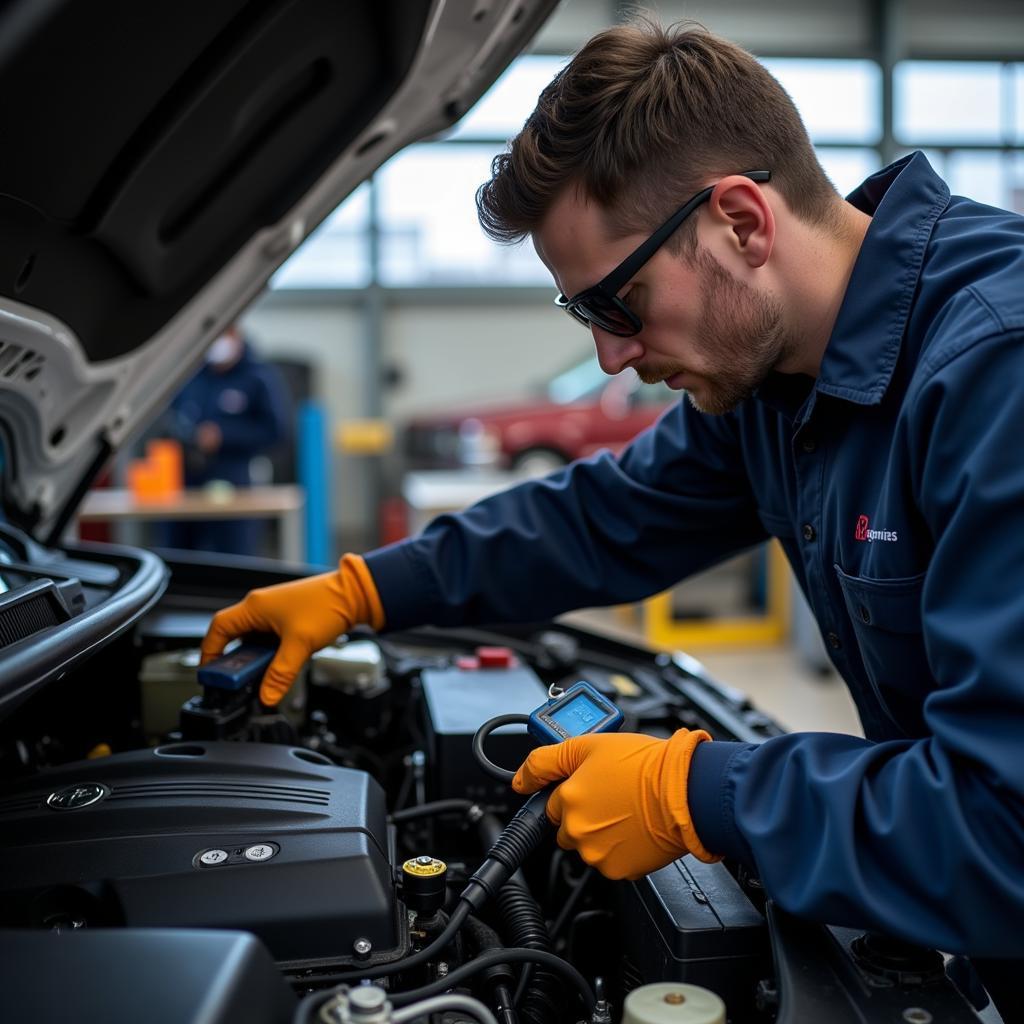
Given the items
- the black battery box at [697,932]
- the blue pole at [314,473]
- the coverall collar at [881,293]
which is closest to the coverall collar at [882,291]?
the coverall collar at [881,293]

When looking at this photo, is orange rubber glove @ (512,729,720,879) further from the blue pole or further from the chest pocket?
the blue pole

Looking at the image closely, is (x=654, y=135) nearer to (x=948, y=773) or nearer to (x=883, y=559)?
(x=883, y=559)

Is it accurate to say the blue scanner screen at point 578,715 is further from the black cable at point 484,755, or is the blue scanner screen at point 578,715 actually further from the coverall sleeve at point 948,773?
the coverall sleeve at point 948,773

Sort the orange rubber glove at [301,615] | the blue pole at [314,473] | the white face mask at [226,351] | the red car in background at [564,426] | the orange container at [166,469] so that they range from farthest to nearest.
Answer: the red car in background at [564,426] → the blue pole at [314,473] → the white face mask at [226,351] → the orange container at [166,469] → the orange rubber glove at [301,615]

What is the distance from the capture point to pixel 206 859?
88 centimetres

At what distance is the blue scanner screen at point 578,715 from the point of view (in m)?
1.04

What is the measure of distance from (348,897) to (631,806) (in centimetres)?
26

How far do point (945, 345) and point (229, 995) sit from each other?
0.75 m

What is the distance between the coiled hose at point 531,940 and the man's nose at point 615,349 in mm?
555

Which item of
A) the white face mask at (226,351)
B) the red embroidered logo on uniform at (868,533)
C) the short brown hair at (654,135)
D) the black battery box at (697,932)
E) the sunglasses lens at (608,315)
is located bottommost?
the white face mask at (226,351)

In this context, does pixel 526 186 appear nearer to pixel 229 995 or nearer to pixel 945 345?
pixel 945 345

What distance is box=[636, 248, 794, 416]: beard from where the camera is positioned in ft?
3.34

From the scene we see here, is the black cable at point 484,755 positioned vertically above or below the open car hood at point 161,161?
below

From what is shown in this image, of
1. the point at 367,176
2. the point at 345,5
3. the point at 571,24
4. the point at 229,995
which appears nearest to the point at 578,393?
the point at 571,24
